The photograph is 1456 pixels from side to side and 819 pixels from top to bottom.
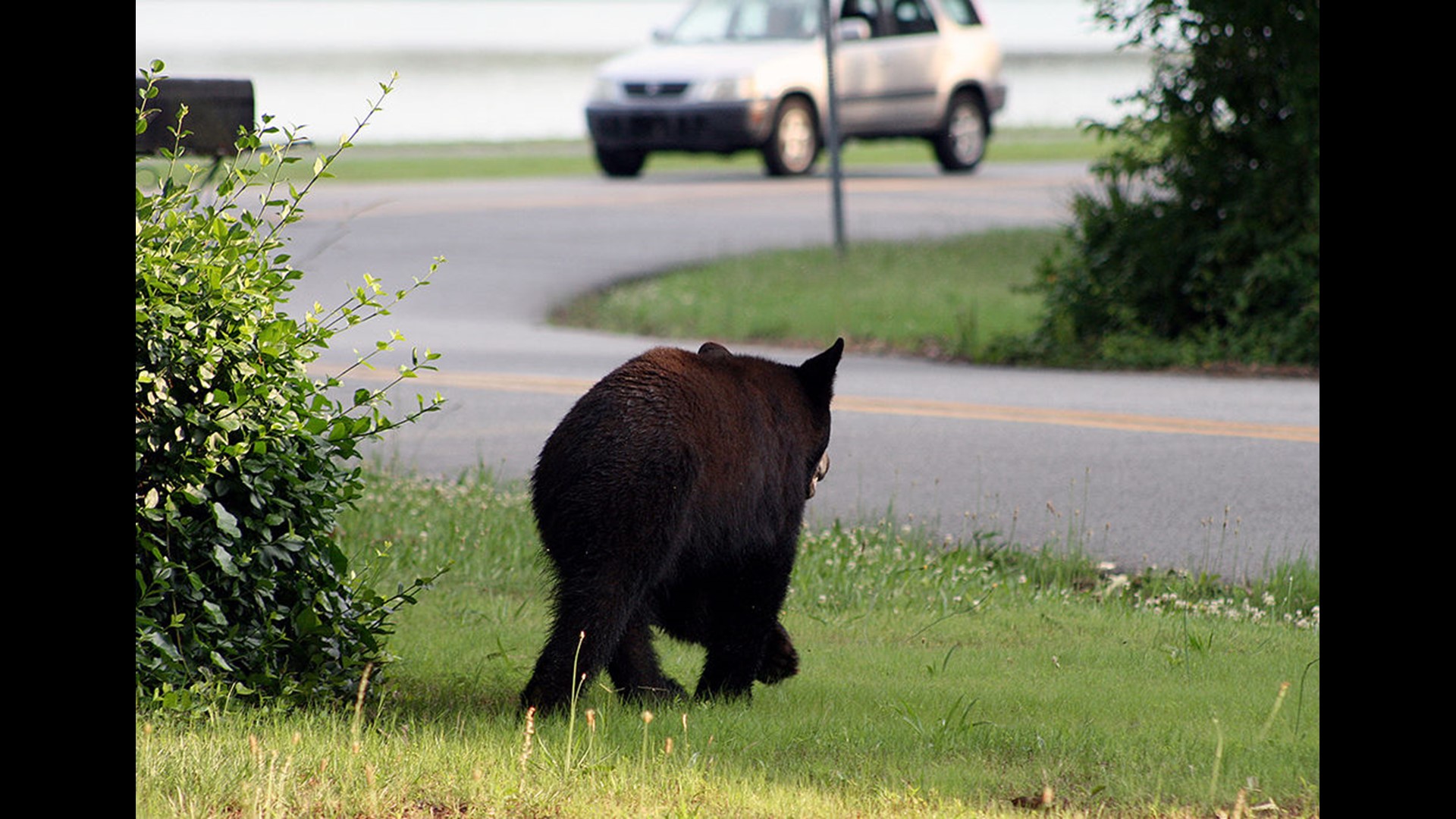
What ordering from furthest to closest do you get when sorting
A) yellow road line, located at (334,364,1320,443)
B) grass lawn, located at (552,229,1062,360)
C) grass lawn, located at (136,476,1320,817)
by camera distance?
grass lawn, located at (552,229,1062,360), yellow road line, located at (334,364,1320,443), grass lawn, located at (136,476,1320,817)

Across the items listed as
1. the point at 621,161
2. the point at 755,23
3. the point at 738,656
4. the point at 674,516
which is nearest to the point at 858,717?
the point at 738,656

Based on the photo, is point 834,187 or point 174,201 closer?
point 174,201

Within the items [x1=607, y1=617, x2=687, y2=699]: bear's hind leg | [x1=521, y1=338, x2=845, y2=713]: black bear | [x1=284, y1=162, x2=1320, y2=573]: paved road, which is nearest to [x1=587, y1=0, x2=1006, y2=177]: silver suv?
[x1=284, y1=162, x2=1320, y2=573]: paved road

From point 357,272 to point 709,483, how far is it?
49.2ft

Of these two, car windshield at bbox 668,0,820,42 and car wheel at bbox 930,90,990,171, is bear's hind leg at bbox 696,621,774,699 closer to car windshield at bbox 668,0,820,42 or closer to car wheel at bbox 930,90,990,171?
car windshield at bbox 668,0,820,42

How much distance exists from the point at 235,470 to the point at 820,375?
1752 mm

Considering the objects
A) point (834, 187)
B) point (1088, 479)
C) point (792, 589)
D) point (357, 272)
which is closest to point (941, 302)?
point (834, 187)

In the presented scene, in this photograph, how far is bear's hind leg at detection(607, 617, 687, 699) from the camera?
522cm

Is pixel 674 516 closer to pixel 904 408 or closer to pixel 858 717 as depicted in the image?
pixel 858 717

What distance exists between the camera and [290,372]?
5082mm

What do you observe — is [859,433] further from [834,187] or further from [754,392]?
[834,187]

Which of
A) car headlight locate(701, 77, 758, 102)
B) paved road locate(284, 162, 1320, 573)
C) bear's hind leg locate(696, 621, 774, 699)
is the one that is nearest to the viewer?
bear's hind leg locate(696, 621, 774, 699)

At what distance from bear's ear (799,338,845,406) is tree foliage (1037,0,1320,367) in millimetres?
8456
